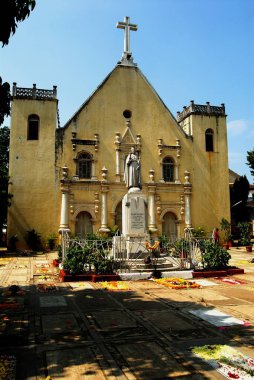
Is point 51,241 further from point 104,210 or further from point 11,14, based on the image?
point 11,14

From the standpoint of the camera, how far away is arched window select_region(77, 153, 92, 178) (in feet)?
83.9

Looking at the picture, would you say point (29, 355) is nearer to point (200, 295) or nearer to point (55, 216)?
point (200, 295)

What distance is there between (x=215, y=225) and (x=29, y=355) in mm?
24010

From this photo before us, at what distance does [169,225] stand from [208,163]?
20.9 ft

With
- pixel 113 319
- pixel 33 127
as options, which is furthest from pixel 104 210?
pixel 113 319

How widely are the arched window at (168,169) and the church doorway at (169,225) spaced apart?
9.49 ft

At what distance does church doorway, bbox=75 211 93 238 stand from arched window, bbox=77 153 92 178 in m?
2.94

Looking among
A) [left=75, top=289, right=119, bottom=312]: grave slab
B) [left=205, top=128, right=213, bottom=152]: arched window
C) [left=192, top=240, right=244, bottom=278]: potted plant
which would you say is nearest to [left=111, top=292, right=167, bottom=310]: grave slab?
[left=75, top=289, right=119, bottom=312]: grave slab

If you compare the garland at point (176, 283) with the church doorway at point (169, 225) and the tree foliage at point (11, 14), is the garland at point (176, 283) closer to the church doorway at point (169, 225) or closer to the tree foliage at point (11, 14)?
the tree foliage at point (11, 14)

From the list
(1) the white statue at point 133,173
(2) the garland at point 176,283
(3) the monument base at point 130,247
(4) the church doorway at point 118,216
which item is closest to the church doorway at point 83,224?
(4) the church doorway at point 118,216

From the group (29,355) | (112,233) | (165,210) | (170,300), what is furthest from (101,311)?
(165,210)

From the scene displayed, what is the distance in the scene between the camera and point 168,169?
27516mm

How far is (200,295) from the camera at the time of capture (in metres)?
9.65

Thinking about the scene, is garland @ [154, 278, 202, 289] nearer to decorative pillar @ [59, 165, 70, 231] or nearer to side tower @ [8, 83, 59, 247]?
decorative pillar @ [59, 165, 70, 231]
